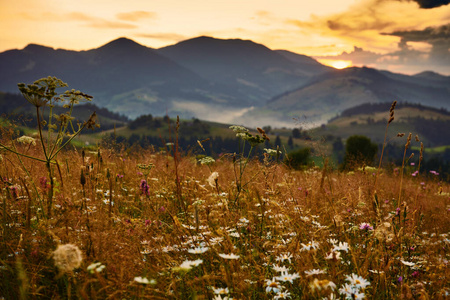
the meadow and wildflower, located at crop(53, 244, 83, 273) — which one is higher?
wildflower, located at crop(53, 244, 83, 273)

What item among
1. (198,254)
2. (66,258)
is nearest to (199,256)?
(198,254)

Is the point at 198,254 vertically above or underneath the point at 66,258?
underneath

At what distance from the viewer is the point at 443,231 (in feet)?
19.4

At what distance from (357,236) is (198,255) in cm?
246

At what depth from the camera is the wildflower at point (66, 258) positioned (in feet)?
7.06

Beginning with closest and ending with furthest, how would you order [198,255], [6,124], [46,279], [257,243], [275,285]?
[275,285], [46,279], [198,255], [257,243], [6,124]

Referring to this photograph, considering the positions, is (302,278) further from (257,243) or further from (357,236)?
(357,236)

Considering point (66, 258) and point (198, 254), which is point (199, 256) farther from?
point (66, 258)

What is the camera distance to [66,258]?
220cm

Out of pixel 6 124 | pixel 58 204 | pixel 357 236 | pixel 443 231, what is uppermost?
pixel 6 124

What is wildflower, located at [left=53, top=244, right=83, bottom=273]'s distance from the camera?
2.15 metres

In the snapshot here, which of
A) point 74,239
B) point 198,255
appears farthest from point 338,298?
point 74,239

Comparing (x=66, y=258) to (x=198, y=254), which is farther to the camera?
(x=198, y=254)

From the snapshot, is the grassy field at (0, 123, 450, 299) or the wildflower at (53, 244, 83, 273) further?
the grassy field at (0, 123, 450, 299)
